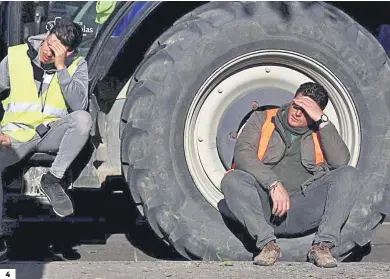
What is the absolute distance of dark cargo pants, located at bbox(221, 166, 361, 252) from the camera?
5.78 meters

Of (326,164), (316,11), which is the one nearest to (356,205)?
(326,164)

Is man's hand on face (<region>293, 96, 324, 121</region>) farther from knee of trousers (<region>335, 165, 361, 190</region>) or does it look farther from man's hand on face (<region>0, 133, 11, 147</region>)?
man's hand on face (<region>0, 133, 11, 147</region>)

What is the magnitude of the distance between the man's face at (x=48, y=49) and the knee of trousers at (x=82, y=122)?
35cm

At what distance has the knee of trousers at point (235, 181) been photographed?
5.82 metres

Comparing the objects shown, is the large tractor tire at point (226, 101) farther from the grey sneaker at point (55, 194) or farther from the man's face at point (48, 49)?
the man's face at point (48, 49)

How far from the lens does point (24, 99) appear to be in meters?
6.05

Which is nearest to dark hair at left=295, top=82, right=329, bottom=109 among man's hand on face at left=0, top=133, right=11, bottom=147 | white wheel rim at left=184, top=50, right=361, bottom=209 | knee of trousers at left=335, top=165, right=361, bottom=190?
white wheel rim at left=184, top=50, right=361, bottom=209

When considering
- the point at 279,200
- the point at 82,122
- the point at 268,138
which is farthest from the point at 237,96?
the point at 82,122

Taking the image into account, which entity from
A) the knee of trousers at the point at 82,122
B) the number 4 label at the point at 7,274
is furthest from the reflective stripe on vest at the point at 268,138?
the number 4 label at the point at 7,274

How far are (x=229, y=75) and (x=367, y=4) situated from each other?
3.29 feet

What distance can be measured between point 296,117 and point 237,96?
37cm

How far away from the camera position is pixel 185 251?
19.3 feet

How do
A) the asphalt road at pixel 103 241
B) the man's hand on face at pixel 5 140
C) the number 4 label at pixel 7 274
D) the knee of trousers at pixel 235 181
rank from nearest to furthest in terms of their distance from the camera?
the number 4 label at pixel 7 274 < the knee of trousers at pixel 235 181 < the man's hand on face at pixel 5 140 < the asphalt road at pixel 103 241

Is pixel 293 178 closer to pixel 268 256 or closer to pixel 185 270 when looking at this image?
pixel 268 256
